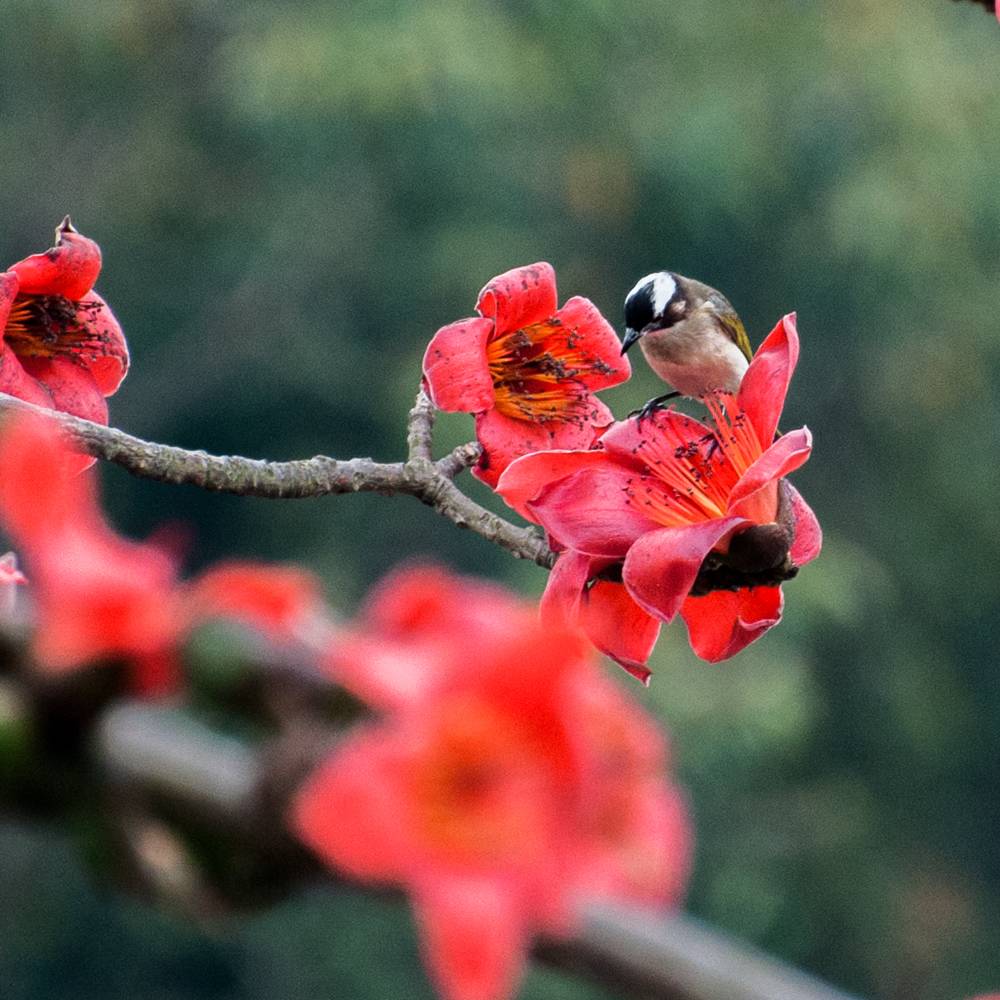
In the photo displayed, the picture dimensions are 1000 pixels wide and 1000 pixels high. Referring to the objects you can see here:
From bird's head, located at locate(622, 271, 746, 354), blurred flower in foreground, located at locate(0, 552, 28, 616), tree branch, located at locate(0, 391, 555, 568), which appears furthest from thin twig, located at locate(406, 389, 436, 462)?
bird's head, located at locate(622, 271, 746, 354)

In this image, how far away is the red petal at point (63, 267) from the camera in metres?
0.78

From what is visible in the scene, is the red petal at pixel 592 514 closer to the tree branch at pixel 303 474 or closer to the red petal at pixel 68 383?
the tree branch at pixel 303 474

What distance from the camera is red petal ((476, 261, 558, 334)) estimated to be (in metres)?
0.82

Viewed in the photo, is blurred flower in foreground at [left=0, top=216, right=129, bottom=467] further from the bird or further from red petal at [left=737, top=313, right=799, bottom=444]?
the bird

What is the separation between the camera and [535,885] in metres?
0.30

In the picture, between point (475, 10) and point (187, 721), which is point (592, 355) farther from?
point (475, 10)

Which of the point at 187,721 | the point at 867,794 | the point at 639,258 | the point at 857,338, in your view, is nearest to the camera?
the point at 187,721

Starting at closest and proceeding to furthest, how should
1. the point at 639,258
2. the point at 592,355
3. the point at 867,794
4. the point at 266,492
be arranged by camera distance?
the point at 266,492 → the point at 592,355 → the point at 639,258 → the point at 867,794

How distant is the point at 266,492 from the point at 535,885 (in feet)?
1.43

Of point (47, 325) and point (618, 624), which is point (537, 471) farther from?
point (47, 325)

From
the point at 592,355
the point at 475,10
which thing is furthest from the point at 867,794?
the point at 592,355

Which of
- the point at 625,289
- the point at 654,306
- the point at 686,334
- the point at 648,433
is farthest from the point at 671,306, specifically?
the point at 625,289

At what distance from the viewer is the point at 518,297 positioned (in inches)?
32.5

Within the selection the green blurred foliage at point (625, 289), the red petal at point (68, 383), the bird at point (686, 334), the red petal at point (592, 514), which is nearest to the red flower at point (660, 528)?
the red petal at point (592, 514)
